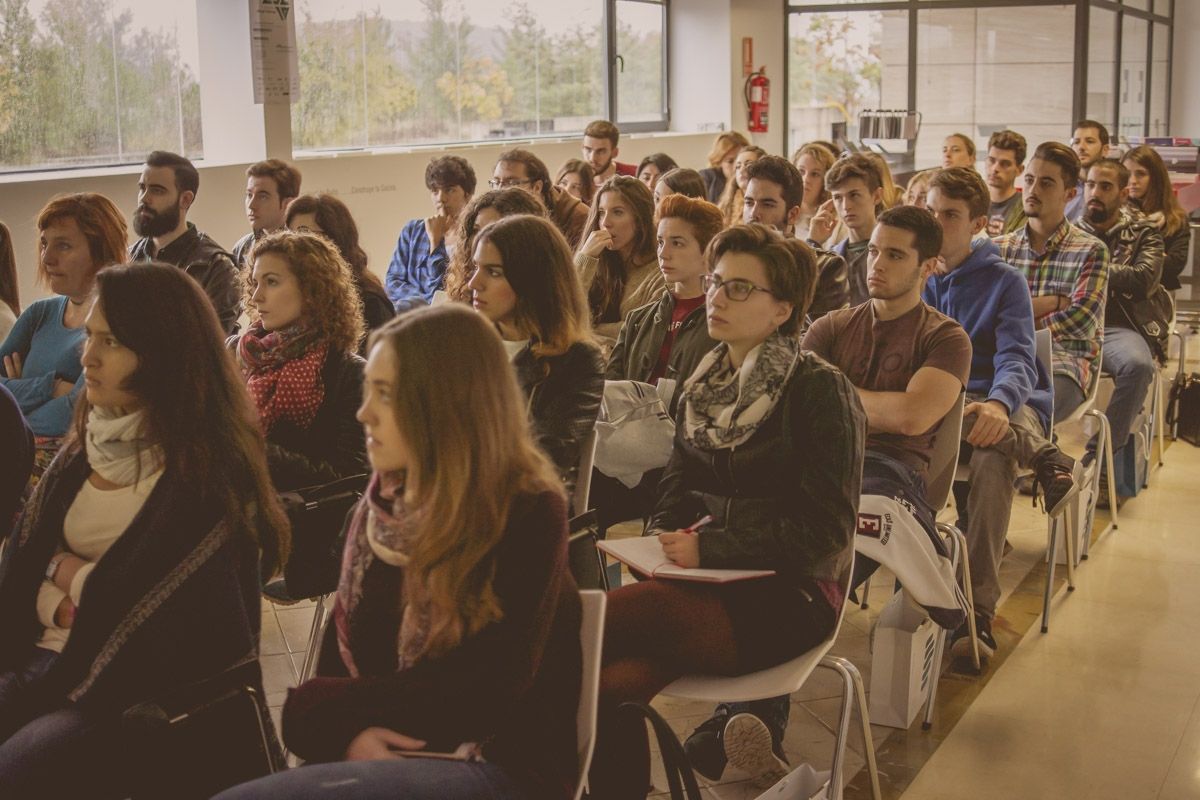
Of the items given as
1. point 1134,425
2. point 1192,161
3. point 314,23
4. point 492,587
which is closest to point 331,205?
point 492,587

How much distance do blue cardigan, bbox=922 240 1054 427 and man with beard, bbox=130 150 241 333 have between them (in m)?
2.28

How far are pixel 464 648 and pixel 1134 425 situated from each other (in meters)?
4.03

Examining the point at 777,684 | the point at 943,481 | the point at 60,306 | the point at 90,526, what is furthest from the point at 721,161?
the point at 90,526

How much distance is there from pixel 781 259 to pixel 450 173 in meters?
3.14

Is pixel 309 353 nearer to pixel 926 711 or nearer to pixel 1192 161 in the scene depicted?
pixel 926 711

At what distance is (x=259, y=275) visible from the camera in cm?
307

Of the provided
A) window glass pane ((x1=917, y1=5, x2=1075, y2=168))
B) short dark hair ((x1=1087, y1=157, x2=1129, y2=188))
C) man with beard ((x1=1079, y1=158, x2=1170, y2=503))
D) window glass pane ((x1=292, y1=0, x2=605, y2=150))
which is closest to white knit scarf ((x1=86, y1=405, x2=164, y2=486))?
man with beard ((x1=1079, y1=158, x2=1170, y2=503))

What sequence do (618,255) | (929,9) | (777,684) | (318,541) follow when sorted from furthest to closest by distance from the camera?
(929,9) → (618,255) → (318,541) → (777,684)

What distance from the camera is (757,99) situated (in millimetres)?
11258

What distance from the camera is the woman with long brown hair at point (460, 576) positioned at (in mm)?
1779

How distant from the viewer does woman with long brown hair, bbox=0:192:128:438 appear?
3.47m

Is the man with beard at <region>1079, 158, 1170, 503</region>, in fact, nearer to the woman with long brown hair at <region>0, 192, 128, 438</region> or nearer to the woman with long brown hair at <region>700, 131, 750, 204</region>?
the woman with long brown hair at <region>700, 131, 750, 204</region>

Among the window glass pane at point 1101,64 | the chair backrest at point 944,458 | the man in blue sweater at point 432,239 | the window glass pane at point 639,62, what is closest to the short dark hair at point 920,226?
the chair backrest at point 944,458

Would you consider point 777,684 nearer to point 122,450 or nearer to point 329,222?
point 122,450
